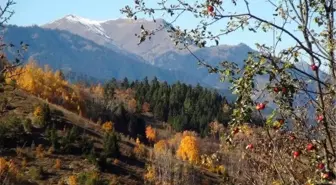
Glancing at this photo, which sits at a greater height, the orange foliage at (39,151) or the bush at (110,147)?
the bush at (110,147)

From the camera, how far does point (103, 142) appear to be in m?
88.0

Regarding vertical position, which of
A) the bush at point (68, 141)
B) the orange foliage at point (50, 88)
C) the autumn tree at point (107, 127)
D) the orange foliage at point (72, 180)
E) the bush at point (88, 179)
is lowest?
the orange foliage at point (72, 180)

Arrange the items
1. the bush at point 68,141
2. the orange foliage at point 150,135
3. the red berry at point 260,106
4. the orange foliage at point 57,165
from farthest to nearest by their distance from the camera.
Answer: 1. the orange foliage at point 150,135
2. the bush at point 68,141
3. the orange foliage at point 57,165
4. the red berry at point 260,106

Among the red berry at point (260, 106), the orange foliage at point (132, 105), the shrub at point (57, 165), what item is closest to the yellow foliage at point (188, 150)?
the orange foliage at point (132, 105)

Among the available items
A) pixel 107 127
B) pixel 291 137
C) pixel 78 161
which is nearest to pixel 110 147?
pixel 78 161

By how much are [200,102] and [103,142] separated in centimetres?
8021

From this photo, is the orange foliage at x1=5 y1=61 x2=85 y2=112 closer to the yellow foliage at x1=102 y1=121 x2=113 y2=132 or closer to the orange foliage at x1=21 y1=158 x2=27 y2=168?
the yellow foliage at x1=102 y1=121 x2=113 y2=132

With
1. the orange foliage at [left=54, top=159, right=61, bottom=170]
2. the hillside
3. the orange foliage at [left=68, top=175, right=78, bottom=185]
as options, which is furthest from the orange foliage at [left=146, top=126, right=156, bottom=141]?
the orange foliage at [left=68, top=175, right=78, bottom=185]

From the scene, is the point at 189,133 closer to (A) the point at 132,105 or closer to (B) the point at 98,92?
(A) the point at 132,105

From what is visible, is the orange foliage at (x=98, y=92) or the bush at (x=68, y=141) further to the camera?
the orange foliage at (x=98, y=92)

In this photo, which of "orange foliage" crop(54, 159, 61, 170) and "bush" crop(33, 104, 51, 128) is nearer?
"orange foliage" crop(54, 159, 61, 170)

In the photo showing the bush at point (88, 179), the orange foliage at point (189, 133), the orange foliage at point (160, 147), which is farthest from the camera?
the orange foliage at point (189, 133)

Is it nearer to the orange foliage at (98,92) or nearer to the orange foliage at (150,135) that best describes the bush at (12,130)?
the orange foliage at (150,135)

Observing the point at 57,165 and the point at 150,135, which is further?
the point at 150,135
